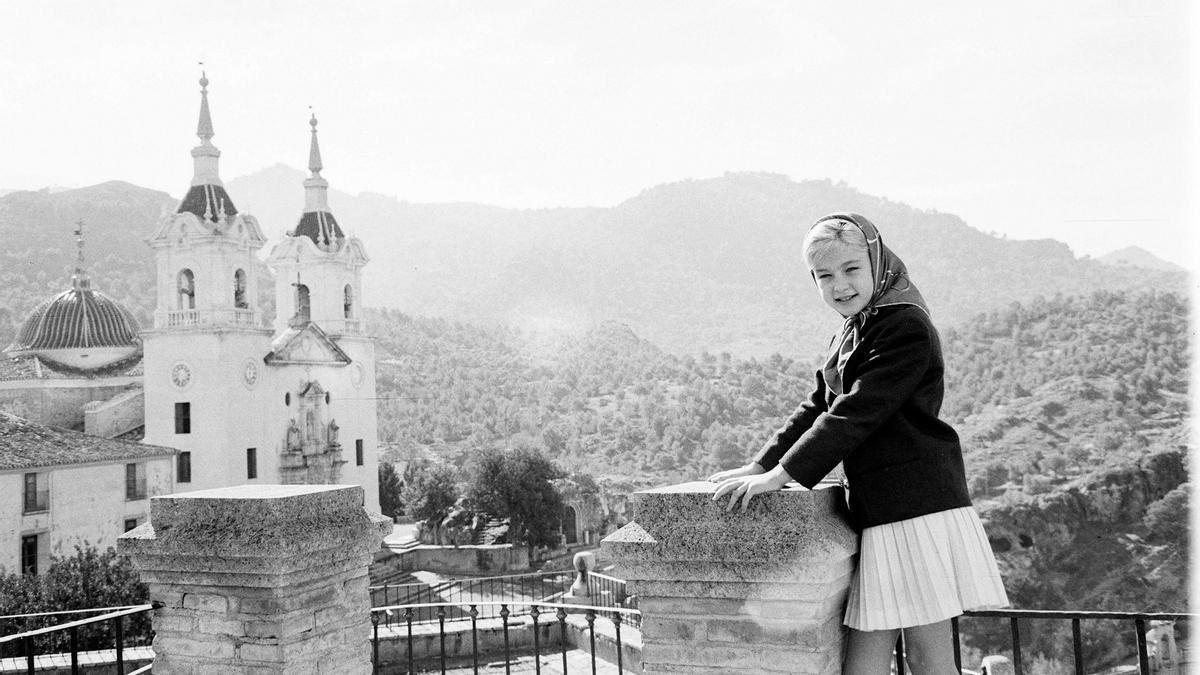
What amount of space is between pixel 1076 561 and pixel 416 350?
62.6 meters

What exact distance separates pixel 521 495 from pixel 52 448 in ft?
59.0

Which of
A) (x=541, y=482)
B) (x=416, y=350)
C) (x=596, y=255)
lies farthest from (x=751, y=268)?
(x=541, y=482)

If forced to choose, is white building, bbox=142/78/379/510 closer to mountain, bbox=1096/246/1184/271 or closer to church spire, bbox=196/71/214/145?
church spire, bbox=196/71/214/145

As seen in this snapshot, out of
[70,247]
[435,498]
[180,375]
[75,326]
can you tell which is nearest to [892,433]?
[180,375]

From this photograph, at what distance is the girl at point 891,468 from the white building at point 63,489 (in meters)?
26.0

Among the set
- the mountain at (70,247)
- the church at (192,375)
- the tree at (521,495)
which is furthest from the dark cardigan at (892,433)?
the mountain at (70,247)

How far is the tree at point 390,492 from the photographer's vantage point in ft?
154

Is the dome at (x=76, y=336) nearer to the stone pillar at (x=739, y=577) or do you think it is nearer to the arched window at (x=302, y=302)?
the arched window at (x=302, y=302)

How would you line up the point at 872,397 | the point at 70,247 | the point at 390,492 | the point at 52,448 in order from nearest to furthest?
the point at 872,397 → the point at 52,448 → the point at 390,492 → the point at 70,247

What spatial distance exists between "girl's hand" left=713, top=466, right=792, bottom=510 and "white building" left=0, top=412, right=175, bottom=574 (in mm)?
25681

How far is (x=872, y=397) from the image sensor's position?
10.0 ft

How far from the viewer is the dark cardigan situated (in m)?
3.07

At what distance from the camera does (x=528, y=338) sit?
112250mm

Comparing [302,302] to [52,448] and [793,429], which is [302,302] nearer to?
[52,448]
